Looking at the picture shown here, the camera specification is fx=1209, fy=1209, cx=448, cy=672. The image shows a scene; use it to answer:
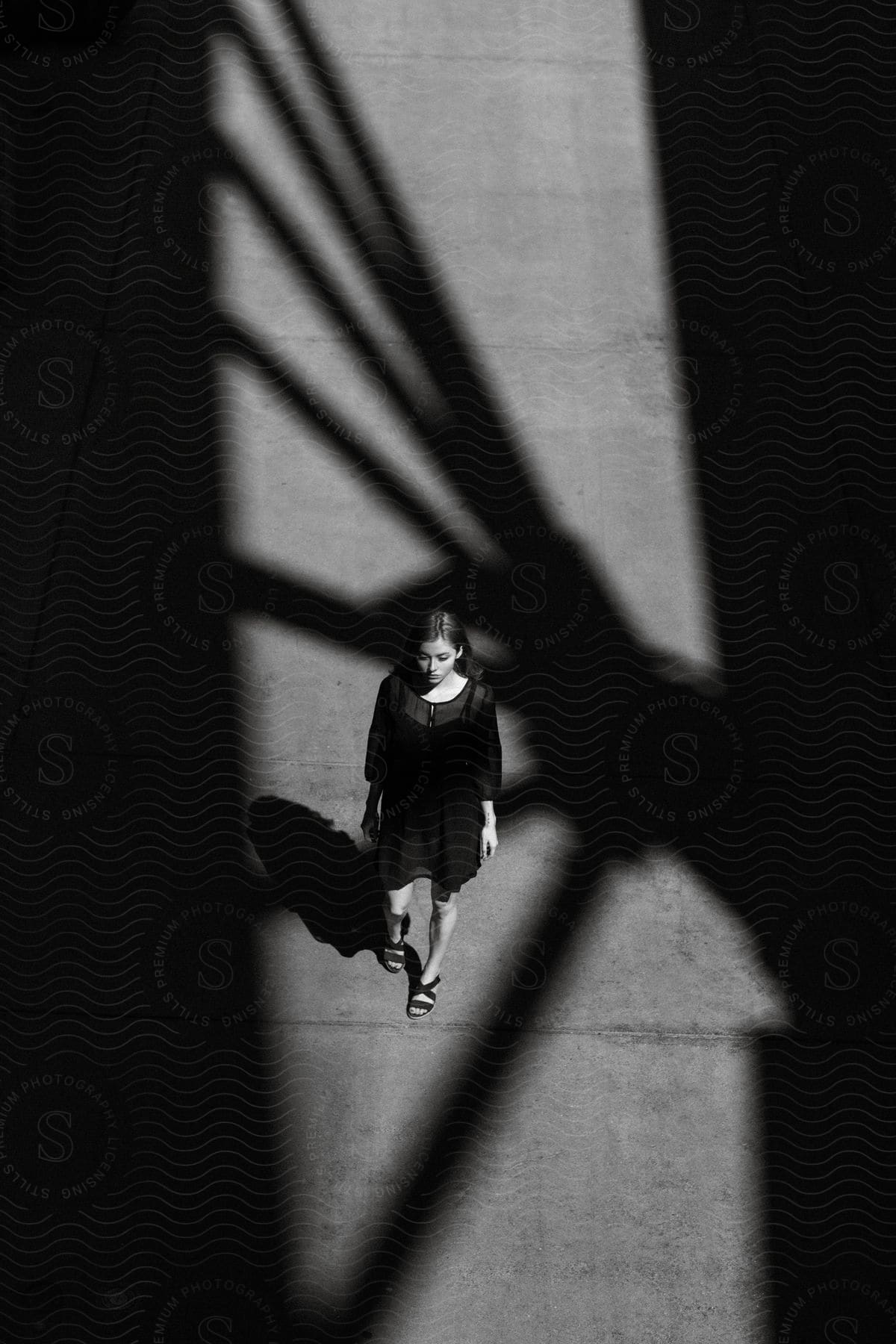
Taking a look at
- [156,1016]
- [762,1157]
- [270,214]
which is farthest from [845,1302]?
[270,214]

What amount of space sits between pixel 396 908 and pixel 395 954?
38 centimetres

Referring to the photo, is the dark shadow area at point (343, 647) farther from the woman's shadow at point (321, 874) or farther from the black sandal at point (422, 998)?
the black sandal at point (422, 998)

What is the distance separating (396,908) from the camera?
15.9 feet

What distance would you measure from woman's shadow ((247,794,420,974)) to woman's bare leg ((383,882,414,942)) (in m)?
0.14

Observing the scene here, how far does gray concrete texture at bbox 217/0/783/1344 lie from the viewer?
461 centimetres

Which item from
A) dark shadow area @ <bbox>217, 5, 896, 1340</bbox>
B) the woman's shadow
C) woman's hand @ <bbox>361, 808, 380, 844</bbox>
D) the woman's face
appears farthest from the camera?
the woman's shadow

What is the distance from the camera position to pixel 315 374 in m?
7.25

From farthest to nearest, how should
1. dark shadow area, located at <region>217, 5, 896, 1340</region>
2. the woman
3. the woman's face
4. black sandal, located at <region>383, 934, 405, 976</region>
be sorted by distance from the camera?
black sandal, located at <region>383, 934, 405, 976</region>
dark shadow area, located at <region>217, 5, 896, 1340</region>
the woman
the woman's face

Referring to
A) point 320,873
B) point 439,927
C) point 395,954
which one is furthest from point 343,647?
point 439,927

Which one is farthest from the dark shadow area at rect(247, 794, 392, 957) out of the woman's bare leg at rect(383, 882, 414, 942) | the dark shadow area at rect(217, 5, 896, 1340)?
the dark shadow area at rect(217, 5, 896, 1340)

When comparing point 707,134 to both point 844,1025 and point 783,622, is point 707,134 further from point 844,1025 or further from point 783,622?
point 844,1025

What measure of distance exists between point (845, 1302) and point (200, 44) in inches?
355

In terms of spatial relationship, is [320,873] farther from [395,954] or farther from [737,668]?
[737,668]

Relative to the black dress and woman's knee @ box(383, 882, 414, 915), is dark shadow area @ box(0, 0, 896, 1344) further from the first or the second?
the black dress
